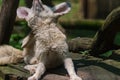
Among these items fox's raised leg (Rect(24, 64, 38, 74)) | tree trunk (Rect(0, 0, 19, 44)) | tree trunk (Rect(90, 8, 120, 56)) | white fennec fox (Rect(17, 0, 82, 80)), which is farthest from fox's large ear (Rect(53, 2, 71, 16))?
tree trunk (Rect(0, 0, 19, 44))

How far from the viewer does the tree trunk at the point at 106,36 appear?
6254 millimetres

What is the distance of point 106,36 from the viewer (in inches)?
257

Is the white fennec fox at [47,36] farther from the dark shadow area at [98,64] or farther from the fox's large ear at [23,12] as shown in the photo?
the dark shadow area at [98,64]

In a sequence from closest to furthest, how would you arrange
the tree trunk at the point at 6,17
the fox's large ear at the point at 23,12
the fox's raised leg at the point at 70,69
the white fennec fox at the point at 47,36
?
the fox's raised leg at the point at 70,69 → the white fennec fox at the point at 47,36 → the fox's large ear at the point at 23,12 → the tree trunk at the point at 6,17

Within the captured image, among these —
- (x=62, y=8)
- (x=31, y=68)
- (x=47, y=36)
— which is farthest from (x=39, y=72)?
(x=62, y=8)

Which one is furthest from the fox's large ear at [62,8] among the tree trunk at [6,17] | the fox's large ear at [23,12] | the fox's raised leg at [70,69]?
the tree trunk at [6,17]

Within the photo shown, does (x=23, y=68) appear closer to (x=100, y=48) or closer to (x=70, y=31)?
(x=100, y=48)

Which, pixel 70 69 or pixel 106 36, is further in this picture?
pixel 106 36

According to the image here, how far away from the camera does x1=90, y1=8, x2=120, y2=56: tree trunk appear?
6.25 metres

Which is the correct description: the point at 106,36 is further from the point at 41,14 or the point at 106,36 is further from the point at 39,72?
the point at 39,72

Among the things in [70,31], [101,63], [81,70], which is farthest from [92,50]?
[70,31]

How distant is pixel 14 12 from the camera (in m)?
6.55

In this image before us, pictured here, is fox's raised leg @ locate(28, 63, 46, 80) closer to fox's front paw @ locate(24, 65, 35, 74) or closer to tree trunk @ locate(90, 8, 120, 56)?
fox's front paw @ locate(24, 65, 35, 74)

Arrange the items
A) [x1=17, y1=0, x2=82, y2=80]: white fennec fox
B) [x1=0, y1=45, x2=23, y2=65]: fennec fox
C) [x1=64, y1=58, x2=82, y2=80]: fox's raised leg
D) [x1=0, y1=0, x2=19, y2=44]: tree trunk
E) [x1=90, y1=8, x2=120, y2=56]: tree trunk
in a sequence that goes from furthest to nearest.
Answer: [x1=0, y1=0, x2=19, y2=44]: tree trunk
[x1=90, y1=8, x2=120, y2=56]: tree trunk
[x1=0, y1=45, x2=23, y2=65]: fennec fox
[x1=17, y1=0, x2=82, y2=80]: white fennec fox
[x1=64, y1=58, x2=82, y2=80]: fox's raised leg
